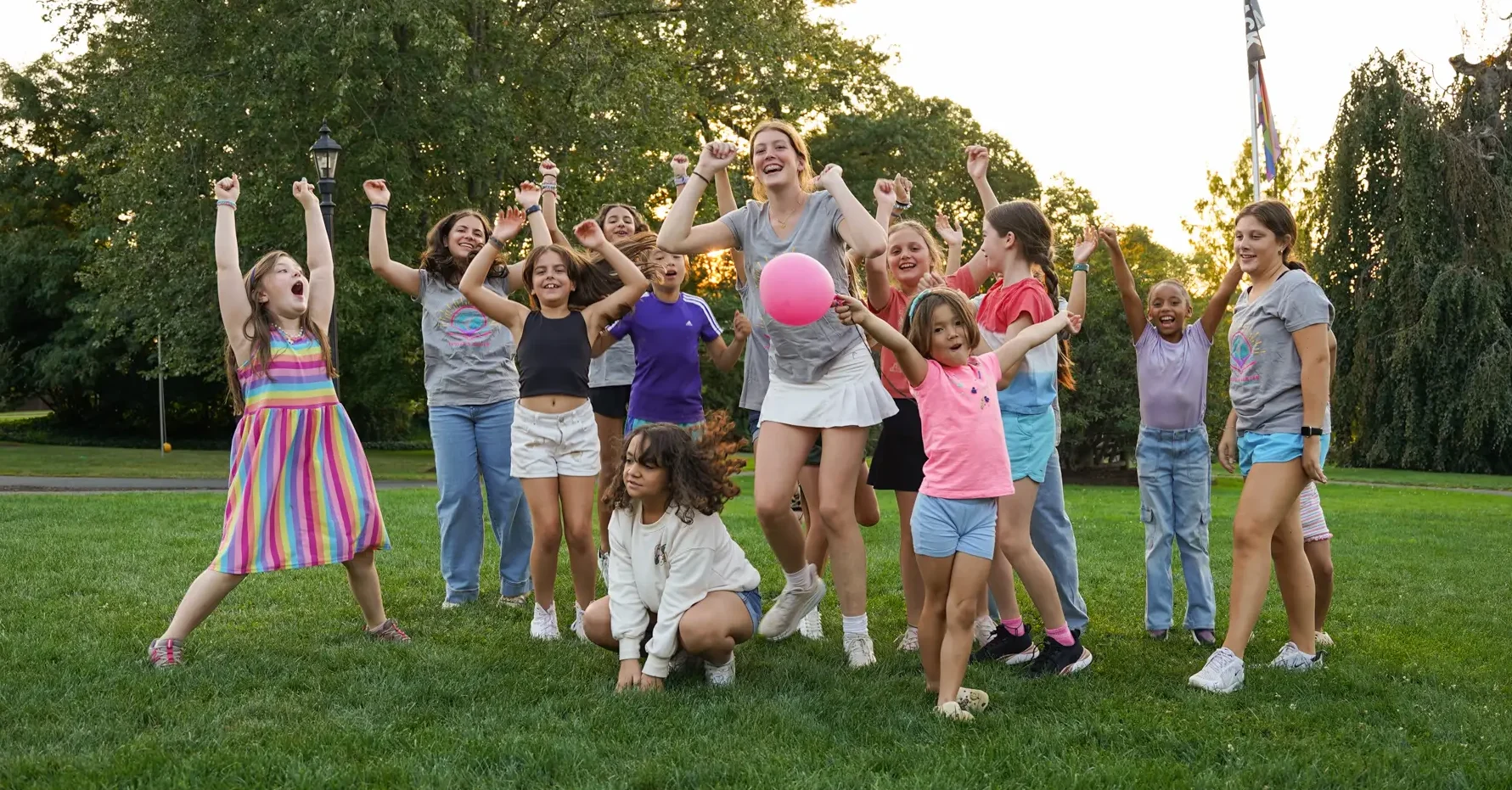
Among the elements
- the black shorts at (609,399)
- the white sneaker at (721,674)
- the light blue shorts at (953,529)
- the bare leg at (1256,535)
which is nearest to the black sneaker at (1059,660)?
the bare leg at (1256,535)

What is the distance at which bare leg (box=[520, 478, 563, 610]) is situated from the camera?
5762 mm

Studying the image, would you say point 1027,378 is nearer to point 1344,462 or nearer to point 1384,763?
point 1384,763

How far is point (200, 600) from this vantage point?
17.0 ft

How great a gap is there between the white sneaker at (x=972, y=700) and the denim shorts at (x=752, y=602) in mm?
884

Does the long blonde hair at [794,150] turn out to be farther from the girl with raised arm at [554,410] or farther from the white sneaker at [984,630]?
the white sneaker at [984,630]

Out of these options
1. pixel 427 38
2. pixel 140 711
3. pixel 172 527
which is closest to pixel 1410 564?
pixel 140 711

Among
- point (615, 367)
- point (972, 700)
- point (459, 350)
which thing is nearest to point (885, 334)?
point (972, 700)

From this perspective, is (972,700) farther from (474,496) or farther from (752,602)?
(474,496)

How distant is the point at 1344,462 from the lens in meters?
27.0

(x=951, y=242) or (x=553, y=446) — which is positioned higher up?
(x=951, y=242)

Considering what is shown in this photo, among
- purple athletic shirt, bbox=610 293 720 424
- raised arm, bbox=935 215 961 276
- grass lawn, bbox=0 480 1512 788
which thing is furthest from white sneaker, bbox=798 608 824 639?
raised arm, bbox=935 215 961 276

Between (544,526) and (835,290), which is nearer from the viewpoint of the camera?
(835,290)

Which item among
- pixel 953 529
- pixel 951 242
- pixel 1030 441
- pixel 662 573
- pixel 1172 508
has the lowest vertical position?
pixel 662 573

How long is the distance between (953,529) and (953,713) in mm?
634
